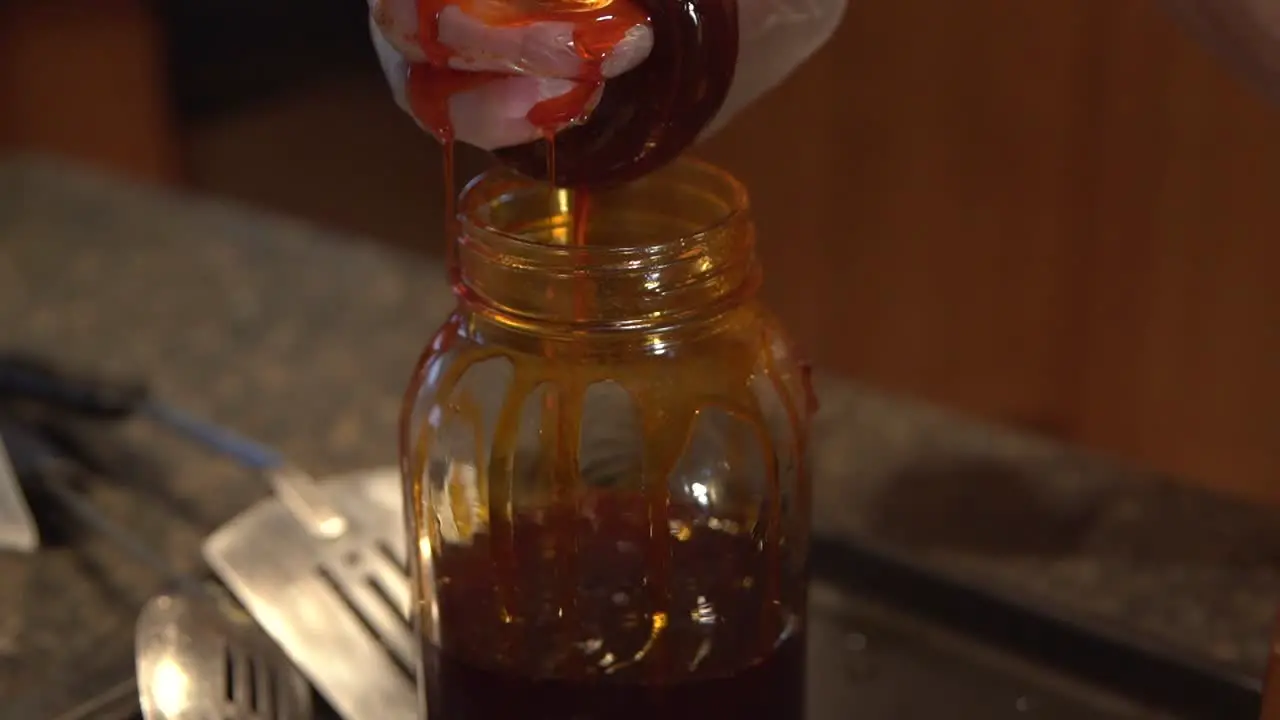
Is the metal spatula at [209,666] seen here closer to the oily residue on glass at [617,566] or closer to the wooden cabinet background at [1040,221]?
the oily residue on glass at [617,566]

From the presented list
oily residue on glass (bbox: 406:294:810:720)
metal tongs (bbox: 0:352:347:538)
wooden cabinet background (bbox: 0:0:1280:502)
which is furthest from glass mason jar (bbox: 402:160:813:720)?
wooden cabinet background (bbox: 0:0:1280:502)

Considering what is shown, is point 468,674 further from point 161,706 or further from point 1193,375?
point 1193,375

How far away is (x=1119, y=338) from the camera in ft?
4.65

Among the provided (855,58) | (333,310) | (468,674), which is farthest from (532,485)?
(855,58)

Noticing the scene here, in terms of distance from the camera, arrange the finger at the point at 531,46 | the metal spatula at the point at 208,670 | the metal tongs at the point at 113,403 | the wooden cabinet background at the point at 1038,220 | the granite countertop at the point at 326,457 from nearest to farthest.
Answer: the finger at the point at 531,46
the metal spatula at the point at 208,670
the granite countertop at the point at 326,457
the metal tongs at the point at 113,403
the wooden cabinet background at the point at 1038,220

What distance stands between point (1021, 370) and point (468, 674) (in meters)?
1.12

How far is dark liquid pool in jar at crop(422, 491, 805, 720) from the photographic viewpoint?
0.47 metres

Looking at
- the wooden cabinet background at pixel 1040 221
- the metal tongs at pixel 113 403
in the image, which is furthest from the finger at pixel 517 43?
the wooden cabinet background at pixel 1040 221

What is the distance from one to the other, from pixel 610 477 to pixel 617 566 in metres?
0.04

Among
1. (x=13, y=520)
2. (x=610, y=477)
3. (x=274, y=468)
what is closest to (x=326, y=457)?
(x=274, y=468)

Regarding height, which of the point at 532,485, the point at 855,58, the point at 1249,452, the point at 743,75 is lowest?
the point at 1249,452

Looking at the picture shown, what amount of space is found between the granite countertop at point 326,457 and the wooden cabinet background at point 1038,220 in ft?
2.08

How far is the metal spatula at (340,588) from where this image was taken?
535 millimetres

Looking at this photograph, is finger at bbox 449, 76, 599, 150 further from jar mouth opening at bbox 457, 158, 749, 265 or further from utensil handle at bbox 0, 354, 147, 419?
utensil handle at bbox 0, 354, 147, 419
